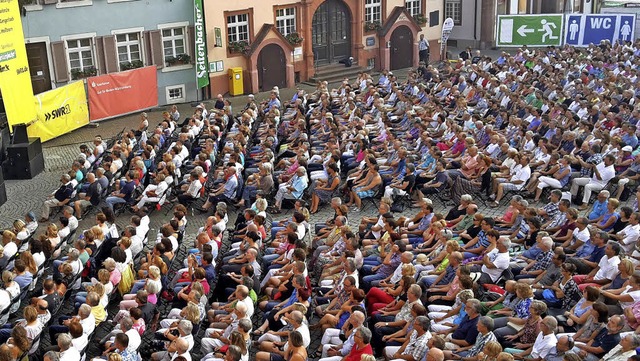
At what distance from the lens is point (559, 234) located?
13.8 meters

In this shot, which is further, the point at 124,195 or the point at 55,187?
the point at 55,187

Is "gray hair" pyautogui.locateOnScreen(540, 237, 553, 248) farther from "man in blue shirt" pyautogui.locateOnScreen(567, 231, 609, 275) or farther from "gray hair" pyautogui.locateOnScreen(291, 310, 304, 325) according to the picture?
"gray hair" pyautogui.locateOnScreen(291, 310, 304, 325)

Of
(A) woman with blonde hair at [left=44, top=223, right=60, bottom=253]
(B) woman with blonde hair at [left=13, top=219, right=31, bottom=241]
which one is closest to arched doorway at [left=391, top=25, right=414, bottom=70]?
(B) woman with blonde hair at [left=13, top=219, right=31, bottom=241]

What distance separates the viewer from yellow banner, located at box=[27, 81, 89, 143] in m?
24.9

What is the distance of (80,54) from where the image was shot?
28.5m

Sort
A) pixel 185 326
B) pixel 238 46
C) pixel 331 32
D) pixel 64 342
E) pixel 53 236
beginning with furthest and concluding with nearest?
pixel 331 32
pixel 238 46
pixel 53 236
pixel 185 326
pixel 64 342

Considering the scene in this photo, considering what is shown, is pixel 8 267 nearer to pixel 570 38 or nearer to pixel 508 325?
pixel 508 325

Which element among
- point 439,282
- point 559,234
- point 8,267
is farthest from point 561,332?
point 8,267

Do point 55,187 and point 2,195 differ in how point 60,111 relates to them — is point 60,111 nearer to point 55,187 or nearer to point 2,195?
point 55,187

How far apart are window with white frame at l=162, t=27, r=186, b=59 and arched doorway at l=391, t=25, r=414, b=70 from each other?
36.0 feet

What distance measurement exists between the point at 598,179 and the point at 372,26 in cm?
2085

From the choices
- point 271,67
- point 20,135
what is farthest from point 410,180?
point 271,67

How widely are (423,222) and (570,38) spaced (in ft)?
76.7

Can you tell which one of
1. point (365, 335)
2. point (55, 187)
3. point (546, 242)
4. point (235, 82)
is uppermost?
point (235, 82)
